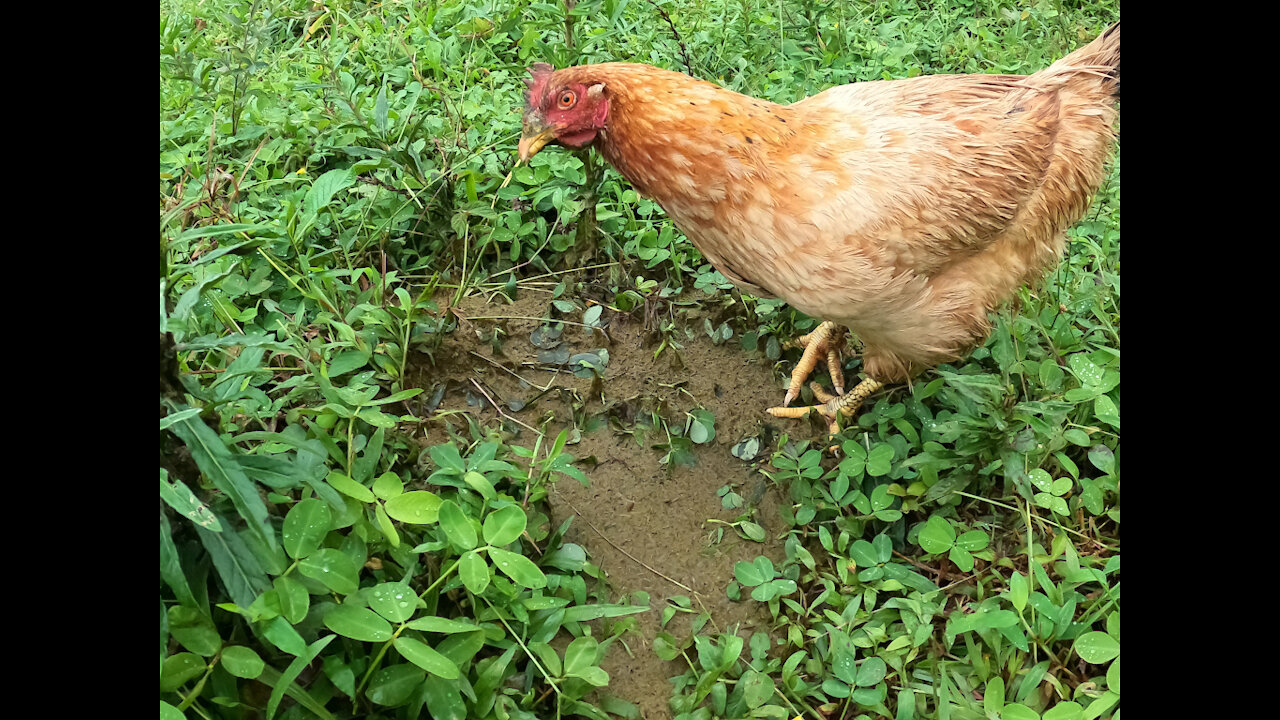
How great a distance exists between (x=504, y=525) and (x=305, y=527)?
0.47m

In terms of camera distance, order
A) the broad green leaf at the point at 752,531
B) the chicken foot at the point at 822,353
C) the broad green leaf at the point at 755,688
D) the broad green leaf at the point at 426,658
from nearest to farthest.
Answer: the broad green leaf at the point at 426,658, the broad green leaf at the point at 755,688, the broad green leaf at the point at 752,531, the chicken foot at the point at 822,353

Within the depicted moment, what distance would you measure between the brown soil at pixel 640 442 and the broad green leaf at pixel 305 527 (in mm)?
862

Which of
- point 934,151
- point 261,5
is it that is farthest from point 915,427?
point 261,5

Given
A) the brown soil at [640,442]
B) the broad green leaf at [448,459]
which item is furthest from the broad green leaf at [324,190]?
the broad green leaf at [448,459]

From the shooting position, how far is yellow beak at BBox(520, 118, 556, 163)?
7.92ft

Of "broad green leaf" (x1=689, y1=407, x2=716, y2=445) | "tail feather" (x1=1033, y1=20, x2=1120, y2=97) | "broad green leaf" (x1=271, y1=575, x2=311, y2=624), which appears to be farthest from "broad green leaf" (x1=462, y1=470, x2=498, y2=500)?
"tail feather" (x1=1033, y1=20, x2=1120, y2=97)

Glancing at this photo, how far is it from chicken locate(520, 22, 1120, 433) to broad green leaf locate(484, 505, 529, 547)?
3.30ft

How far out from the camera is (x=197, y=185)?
9.70ft

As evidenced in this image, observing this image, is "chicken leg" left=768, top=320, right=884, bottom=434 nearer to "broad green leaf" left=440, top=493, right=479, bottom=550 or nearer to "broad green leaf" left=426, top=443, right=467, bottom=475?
"broad green leaf" left=426, top=443, right=467, bottom=475

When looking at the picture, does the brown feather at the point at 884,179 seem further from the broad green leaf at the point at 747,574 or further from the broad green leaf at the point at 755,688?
the broad green leaf at the point at 755,688

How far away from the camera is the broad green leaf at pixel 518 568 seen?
6.01 feet

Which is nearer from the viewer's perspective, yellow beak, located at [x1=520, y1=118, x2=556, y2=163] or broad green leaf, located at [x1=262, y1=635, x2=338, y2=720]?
broad green leaf, located at [x1=262, y1=635, x2=338, y2=720]

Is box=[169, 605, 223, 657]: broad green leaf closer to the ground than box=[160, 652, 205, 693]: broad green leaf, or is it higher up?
higher up

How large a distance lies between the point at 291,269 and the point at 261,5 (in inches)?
84.7
